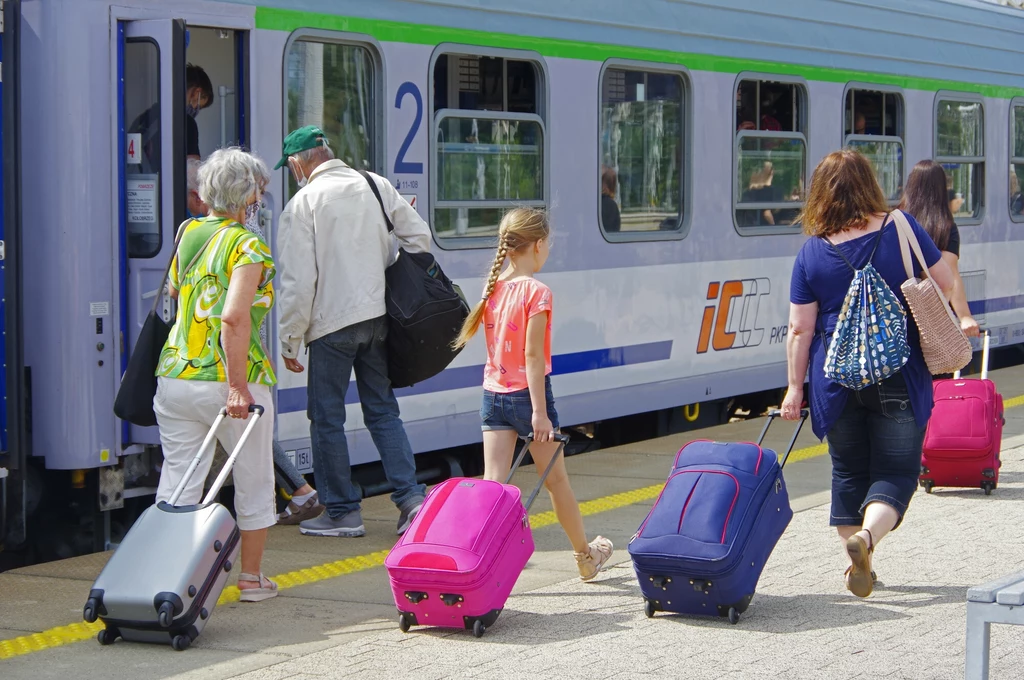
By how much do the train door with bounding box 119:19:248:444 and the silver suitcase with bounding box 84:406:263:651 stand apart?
4.52 ft

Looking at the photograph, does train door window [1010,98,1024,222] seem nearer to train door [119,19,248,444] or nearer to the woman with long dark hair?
the woman with long dark hair

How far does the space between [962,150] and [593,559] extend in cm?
783

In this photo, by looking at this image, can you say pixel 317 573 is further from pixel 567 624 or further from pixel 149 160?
pixel 149 160

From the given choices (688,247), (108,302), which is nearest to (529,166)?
(688,247)

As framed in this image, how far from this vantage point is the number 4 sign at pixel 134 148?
6.41 meters

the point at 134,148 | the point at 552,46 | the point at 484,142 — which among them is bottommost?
the point at 134,148

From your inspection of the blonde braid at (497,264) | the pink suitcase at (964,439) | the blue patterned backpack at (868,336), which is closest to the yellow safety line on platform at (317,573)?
the pink suitcase at (964,439)

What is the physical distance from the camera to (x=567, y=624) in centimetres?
529

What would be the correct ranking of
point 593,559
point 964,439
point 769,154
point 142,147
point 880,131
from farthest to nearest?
point 880,131 < point 769,154 < point 964,439 < point 142,147 < point 593,559

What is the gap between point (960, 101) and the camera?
1239 centimetres

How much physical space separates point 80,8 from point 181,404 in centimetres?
185

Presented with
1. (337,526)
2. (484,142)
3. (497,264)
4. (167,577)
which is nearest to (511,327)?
(497,264)

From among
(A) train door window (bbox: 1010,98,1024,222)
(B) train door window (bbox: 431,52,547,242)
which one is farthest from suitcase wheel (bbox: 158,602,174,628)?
(A) train door window (bbox: 1010,98,1024,222)

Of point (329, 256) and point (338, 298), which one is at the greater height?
point (329, 256)
